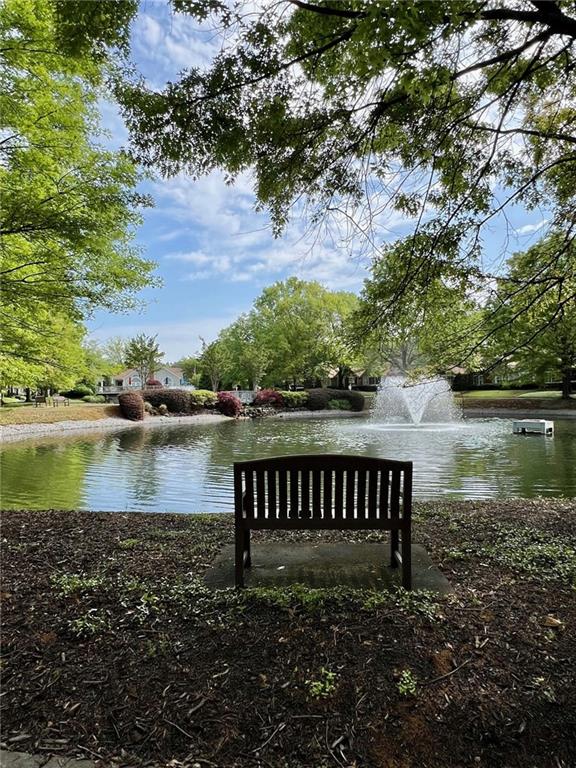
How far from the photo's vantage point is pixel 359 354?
181 inches

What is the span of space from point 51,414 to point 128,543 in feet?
70.2

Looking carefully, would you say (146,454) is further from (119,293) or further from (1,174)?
(1,174)

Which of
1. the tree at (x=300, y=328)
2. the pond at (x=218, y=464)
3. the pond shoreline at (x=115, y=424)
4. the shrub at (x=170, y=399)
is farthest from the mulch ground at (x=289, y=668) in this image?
the tree at (x=300, y=328)

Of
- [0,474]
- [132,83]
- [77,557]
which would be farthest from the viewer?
[0,474]

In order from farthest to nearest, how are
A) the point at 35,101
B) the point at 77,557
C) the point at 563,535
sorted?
the point at 35,101 → the point at 563,535 → the point at 77,557

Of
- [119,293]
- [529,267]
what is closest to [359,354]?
[529,267]

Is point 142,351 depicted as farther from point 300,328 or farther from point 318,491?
point 318,491

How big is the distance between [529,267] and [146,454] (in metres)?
11.1

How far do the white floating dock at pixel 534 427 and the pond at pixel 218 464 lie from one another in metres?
0.55

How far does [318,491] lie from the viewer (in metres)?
3.12

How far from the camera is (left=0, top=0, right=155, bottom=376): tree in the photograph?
5039 millimetres

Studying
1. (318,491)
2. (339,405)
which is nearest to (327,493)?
(318,491)

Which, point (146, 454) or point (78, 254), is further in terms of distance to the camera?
point (146, 454)

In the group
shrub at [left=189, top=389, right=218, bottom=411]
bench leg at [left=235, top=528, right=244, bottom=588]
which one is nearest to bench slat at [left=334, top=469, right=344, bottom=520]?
bench leg at [left=235, top=528, right=244, bottom=588]
